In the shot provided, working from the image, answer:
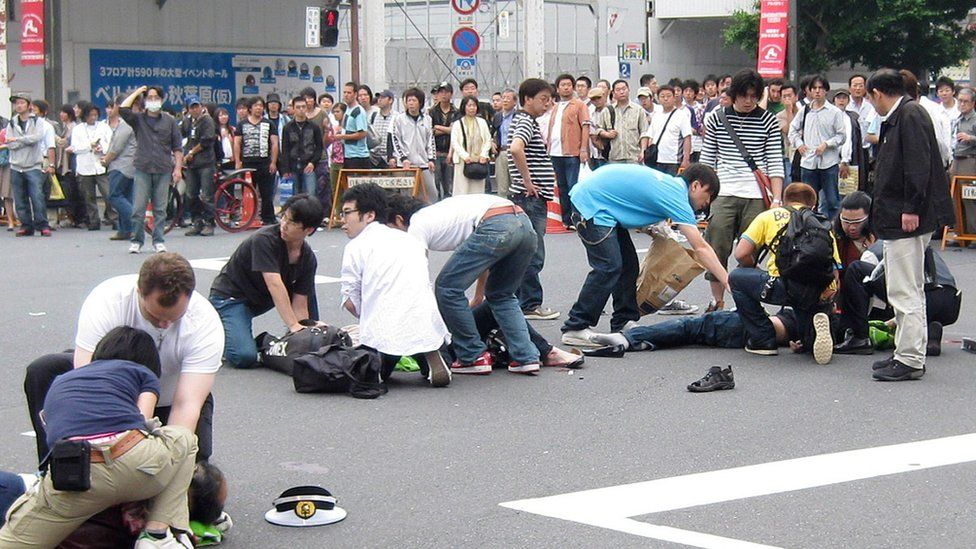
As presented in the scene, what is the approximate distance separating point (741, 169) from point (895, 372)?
2806 millimetres

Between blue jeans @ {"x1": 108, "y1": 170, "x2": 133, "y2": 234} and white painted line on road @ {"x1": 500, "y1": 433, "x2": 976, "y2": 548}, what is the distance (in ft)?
38.7

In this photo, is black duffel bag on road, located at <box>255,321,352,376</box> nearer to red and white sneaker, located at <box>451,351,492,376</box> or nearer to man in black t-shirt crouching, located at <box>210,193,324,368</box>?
man in black t-shirt crouching, located at <box>210,193,324,368</box>

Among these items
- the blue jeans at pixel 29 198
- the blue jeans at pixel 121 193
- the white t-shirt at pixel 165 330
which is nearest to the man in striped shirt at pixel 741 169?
the white t-shirt at pixel 165 330

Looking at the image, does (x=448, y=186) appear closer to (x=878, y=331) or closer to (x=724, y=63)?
(x=878, y=331)

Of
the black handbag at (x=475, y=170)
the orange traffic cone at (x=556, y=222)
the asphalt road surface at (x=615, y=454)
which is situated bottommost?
the asphalt road surface at (x=615, y=454)

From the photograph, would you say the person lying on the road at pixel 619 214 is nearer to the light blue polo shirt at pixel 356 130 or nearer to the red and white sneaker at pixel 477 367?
the red and white sneaker at pixel 477 367

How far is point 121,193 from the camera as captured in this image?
1655 cm

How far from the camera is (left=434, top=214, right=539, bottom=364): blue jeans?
8.16 meters

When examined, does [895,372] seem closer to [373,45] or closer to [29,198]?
[29,198]

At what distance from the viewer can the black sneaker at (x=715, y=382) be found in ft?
25.8

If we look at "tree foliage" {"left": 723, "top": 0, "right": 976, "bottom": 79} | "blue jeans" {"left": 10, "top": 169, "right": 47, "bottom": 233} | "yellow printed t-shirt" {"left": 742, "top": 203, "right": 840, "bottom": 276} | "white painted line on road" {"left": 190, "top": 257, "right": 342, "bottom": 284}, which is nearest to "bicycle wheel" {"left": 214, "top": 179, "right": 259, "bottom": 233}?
"blue jeans" {"left": 10, "top": 169, "right": 47, "bottom": 233}

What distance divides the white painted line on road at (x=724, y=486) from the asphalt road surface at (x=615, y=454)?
0.01m

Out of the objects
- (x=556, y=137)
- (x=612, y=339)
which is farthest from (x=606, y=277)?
(x=556, y=137)

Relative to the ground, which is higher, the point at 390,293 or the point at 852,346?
the point at 390,293
